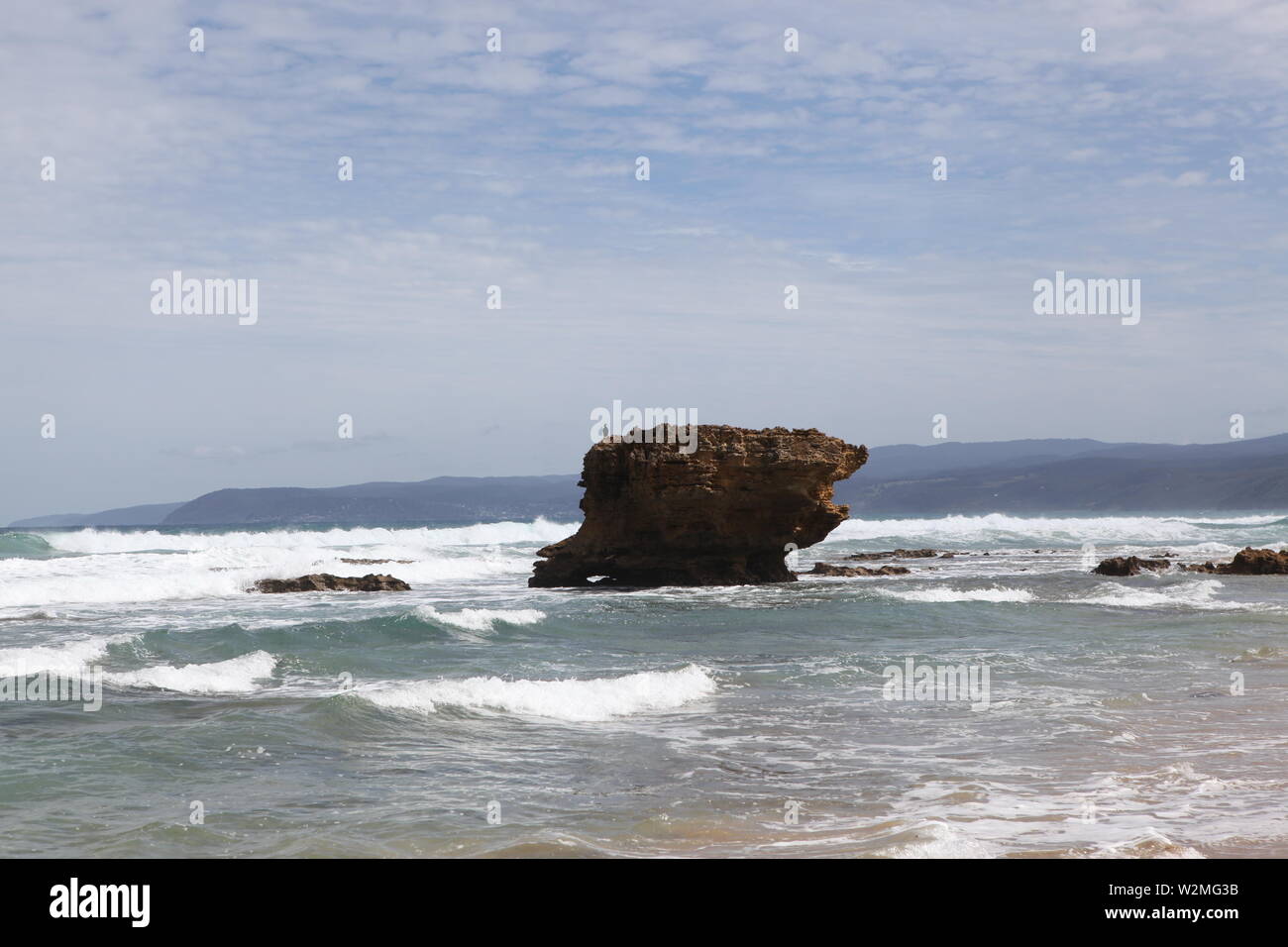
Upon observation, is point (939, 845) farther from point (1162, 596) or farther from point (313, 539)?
point (313, 539)

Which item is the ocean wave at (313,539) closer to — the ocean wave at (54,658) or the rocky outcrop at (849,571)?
the rocky outcrop at (849,571)

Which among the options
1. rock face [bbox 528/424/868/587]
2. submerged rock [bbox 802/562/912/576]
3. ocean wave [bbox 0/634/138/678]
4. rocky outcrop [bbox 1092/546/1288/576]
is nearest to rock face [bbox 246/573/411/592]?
rock face [bbox 528/424/868/587]

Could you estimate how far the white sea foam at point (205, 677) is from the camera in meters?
12.7

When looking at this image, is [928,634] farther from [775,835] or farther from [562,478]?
[562,478]

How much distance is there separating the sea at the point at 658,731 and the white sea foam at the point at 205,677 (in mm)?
64

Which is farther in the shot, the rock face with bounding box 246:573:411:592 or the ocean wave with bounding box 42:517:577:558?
the ocean wave with bounding box 42:517:577:558

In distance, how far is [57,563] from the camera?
34.6m

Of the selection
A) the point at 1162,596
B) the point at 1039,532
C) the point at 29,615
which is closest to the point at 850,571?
the point at 1162,596

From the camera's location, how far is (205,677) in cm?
1323

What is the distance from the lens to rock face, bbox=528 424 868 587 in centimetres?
2545

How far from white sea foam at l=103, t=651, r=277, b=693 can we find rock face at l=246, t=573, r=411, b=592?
42.4 ft

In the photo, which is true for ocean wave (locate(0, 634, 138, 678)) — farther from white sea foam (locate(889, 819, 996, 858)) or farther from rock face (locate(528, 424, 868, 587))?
rock face (locate(528, 424, 868, 587))

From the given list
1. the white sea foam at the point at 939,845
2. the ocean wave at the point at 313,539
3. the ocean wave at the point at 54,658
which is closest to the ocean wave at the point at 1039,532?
the ocean wave at the point at 313,539
